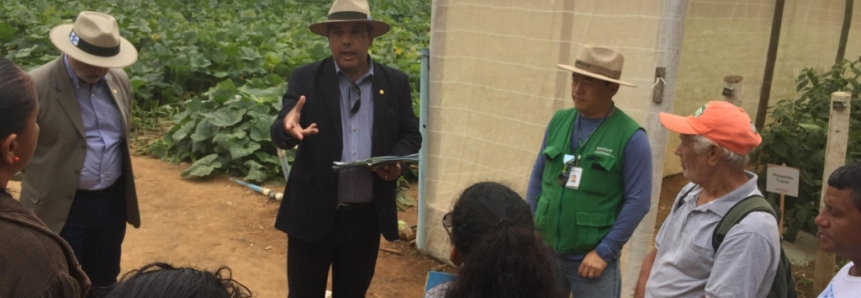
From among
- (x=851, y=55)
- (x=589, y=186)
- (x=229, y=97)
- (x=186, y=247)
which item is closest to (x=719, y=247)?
(x=589, y=186)

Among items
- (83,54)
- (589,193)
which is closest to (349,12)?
(83,54)

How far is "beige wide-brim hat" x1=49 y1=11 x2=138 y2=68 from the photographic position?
3258 mm

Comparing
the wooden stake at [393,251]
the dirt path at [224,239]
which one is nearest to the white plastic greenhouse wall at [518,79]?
the wooden stake at [393,251]

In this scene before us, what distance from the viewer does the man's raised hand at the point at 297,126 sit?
3037 millimetres

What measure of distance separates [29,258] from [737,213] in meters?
2.18

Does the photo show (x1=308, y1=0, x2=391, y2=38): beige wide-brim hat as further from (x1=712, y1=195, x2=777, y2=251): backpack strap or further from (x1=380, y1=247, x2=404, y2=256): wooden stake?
(x1=380, y1=247, x2=404, y2=256): wooden stake

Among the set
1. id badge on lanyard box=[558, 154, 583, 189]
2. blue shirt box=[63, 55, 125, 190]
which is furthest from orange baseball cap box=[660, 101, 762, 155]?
blue shirt box=[63, 55, 125, 190]

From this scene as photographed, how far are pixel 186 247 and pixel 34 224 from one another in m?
4.03

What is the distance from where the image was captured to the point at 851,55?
923 centimetres

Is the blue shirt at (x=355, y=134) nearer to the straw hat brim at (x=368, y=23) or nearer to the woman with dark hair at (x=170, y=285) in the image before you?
the straw hat brim at (x=368, y=23)

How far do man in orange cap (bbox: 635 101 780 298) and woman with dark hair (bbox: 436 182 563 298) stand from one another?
0.74 meters

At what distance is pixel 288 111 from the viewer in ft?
10.6

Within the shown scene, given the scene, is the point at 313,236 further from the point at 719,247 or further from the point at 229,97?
the point at 229,97

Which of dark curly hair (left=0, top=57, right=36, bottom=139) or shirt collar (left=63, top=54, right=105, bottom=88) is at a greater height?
dark curly hair (left=0, top=57, right=36, bottom=139)
